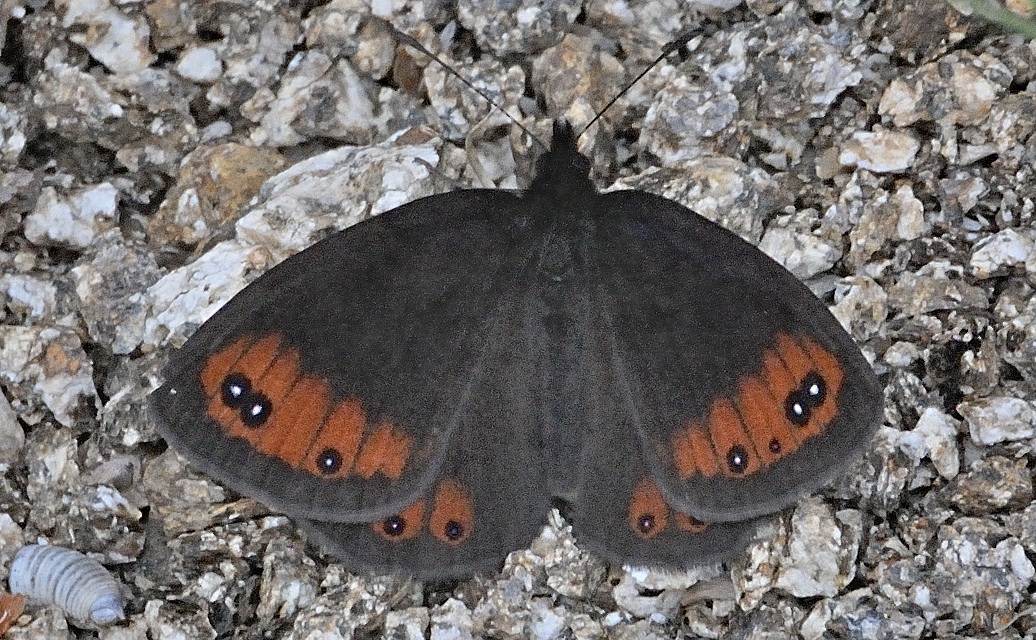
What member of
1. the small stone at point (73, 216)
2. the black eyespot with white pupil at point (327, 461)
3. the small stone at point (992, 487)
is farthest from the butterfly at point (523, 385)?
the small stone at point (73, 216)

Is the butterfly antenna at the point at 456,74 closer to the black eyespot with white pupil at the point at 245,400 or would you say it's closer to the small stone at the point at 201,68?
the small stone at the point at 201,68

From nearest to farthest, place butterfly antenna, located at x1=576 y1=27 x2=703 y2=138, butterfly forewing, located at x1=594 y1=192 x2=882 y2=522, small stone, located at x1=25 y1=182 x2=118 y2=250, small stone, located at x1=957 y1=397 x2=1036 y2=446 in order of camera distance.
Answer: butterfly forewing, located at x1=594 y1=192 x2=882 y2=522, small stone, located at x1=957 y1=397 x2=1036 y2=446, butterfly antenna, located at x1=576 y1=27 x2=703 y2=138, small stone, located at x1=25 y1=182 x2=118 y2=250

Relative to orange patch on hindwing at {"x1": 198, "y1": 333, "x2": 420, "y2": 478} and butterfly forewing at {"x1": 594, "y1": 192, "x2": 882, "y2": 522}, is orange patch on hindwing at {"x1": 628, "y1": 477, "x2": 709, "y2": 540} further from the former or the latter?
orange patch on hindwing at {"x1": 198, "y1": 333, "x2": 420, "y2": 478}

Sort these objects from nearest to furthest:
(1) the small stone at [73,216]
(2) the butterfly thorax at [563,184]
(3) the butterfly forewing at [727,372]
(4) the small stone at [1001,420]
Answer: (3) the butterfly forewing at [727,372], (4) the small stone at [1001,420], (2) the butterfly thorax at [563,184], (1) the small stone at [73,216]

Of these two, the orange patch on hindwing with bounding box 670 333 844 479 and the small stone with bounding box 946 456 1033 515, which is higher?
the orange patch on hindwing with bounding box 670 333 844 479

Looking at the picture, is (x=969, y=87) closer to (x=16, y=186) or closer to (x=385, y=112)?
(x=385, y=112)

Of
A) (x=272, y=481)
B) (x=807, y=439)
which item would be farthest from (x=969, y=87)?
(x=272, y=481)

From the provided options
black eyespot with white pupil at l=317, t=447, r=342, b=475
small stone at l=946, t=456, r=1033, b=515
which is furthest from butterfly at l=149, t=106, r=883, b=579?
small stone at l=946, t=456, r=1033, b=515
